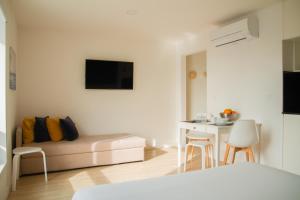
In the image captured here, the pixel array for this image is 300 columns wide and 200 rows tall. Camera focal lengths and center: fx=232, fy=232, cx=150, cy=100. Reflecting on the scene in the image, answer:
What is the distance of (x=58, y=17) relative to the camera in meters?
3.66

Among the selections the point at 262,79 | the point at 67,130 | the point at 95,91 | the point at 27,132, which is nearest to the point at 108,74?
the point at 95,91

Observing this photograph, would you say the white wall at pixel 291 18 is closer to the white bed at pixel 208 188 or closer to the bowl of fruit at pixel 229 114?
the bowl of fruit at pixel 229 114

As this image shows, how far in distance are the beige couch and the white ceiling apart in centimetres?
181

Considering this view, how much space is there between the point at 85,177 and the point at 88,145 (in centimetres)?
60

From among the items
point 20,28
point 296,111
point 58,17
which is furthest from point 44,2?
point 296,111

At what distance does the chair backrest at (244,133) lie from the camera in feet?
10.1

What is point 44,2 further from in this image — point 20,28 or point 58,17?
point 20,28

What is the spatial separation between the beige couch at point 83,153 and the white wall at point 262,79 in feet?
5.86

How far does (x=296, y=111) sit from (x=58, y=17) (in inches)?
146

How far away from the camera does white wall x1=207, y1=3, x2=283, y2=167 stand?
3195 millimetres

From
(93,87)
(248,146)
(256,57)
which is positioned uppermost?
(256,57)

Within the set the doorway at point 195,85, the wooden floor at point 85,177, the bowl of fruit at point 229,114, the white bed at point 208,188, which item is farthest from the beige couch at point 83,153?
the white bed at point 208,188

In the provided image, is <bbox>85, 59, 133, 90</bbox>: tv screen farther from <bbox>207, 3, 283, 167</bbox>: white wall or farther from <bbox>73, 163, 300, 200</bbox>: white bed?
<bbox>73, 163, 300, 200</bbox>: white bed

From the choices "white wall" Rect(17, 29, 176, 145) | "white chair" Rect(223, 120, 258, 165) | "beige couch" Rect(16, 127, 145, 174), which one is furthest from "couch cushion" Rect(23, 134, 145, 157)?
"white chair" Rect(223, 120, 258, 165)
